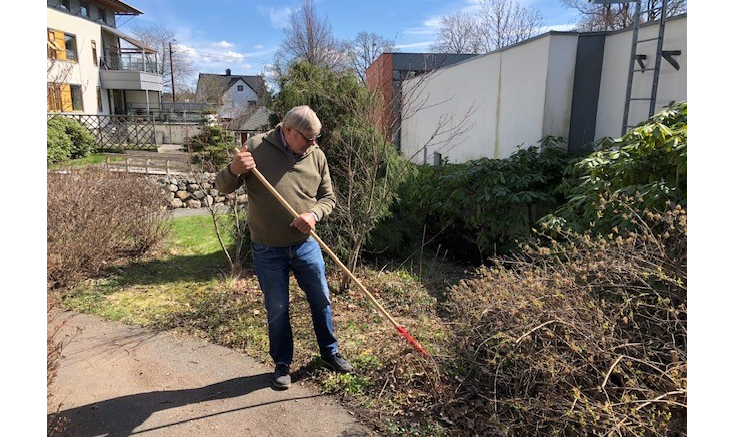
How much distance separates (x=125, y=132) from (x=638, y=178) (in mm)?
27123

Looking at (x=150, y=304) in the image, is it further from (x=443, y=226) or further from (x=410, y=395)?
(x=443, y=226)

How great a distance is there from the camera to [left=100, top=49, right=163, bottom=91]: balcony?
32.1m

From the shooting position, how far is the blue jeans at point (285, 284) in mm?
3438

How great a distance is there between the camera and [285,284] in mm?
3508

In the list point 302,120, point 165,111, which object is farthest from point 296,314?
point 165,111

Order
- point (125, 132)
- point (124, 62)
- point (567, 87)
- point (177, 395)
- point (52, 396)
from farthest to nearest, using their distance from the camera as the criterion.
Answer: point (124, 62) < point (125, 132) < point (567, 87) < point (177, 395) < point (52, 396)

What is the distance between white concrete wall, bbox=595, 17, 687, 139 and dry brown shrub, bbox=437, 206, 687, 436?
3.56m

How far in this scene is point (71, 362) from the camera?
397 cm

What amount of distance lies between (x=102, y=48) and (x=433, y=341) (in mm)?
36779

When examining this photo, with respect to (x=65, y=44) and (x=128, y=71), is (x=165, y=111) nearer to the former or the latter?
(x=128, y=71)

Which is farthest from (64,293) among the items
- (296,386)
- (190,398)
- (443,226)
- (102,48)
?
(102,48)

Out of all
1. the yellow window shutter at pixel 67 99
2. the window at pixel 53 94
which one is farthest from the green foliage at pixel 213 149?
the yellow window shutter at pixel 67 99

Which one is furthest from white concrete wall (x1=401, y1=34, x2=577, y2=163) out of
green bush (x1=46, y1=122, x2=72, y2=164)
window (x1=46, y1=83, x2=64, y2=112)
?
green bush (x1=46, y1=122, x2=72, y2=164)

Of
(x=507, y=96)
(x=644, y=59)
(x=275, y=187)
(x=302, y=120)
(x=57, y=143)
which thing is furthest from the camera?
(x=57, y=143)
